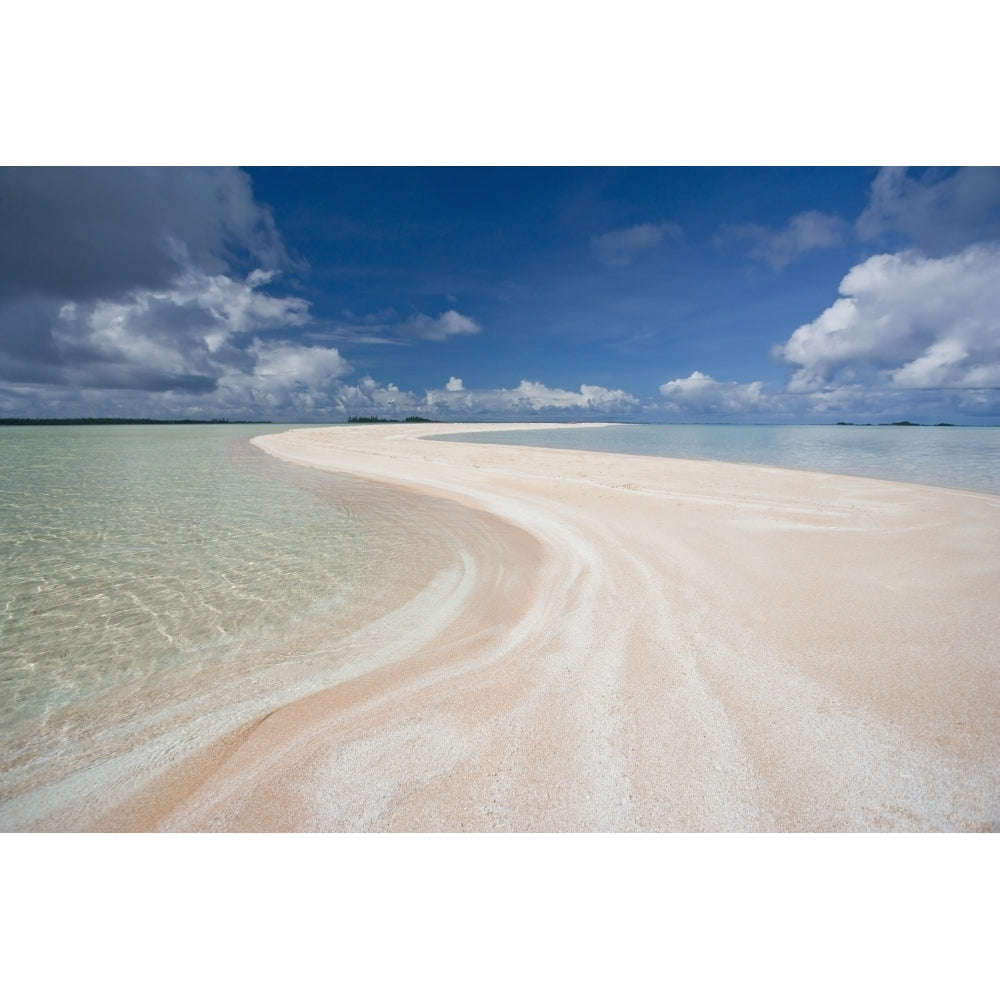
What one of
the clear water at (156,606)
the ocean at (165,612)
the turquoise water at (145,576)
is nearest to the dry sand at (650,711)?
the ocean at (165,612)

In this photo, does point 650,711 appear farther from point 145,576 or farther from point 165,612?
point 145,576

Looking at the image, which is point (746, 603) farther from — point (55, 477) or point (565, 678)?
point (55, 477)

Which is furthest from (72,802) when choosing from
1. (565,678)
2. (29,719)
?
(565,678)

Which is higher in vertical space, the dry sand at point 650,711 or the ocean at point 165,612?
the ocean at point 165,612

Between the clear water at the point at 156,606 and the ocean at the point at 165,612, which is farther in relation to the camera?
the clear water at the point at 156,606

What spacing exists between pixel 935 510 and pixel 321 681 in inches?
505

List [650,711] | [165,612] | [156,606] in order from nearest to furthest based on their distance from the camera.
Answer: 1. [650,711]
2. [165,612]
3. [156,606]

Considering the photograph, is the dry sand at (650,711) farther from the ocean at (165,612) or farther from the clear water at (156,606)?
the clear water at (156,606)

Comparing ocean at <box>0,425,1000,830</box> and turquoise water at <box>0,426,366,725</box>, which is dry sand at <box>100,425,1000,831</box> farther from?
turquoise water at <box>0,426,366,725</box>

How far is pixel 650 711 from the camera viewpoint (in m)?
3.38

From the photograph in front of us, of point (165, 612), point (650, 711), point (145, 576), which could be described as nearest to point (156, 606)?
point (165, 612)

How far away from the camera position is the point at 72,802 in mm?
2789

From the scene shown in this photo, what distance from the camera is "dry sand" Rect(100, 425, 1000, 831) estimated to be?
105 inches

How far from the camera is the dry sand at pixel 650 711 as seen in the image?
267 cm
